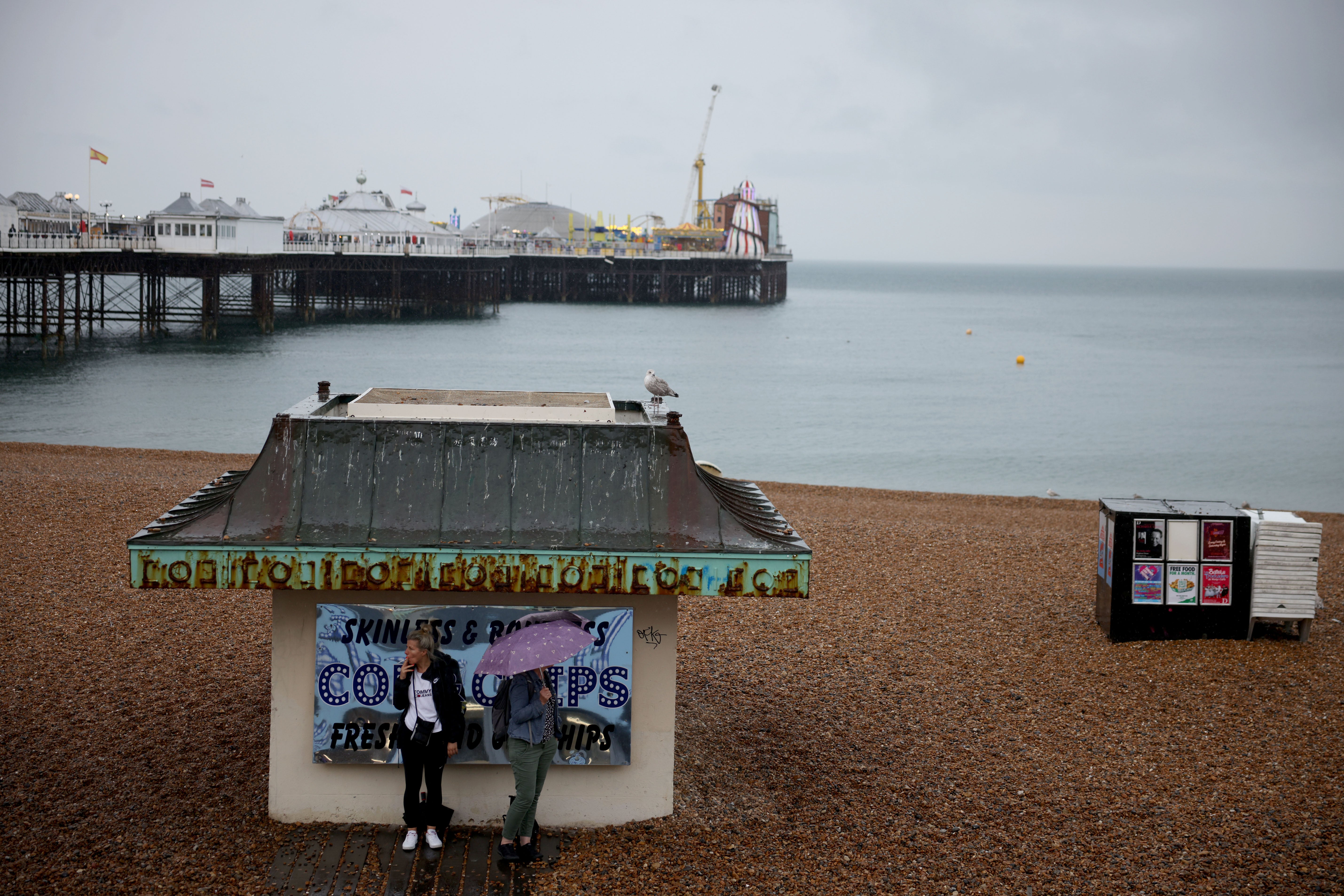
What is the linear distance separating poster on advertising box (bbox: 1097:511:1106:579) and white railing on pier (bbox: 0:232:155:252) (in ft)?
133

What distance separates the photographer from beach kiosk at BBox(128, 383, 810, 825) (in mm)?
5652

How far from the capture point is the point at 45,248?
42781 millimetres

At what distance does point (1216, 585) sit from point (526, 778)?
6283 millimetres

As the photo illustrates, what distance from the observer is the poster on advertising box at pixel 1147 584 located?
31.3 ft

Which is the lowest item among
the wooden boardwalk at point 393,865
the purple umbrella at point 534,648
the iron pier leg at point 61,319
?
the wooden boardwalk at point 393,865

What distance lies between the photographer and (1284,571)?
9.52m

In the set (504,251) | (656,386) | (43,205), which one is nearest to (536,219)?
(504,251)

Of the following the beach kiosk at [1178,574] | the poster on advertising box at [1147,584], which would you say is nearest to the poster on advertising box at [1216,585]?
the beach kiosk at [1178,574]

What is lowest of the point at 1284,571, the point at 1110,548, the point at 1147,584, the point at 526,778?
the point at 526,778

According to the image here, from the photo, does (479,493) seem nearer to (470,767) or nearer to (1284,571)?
(470,767)

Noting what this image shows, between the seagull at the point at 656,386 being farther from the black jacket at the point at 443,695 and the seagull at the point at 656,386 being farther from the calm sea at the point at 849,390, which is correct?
the calm sea at the point at 849,390

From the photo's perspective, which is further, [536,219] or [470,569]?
A: [536,219]

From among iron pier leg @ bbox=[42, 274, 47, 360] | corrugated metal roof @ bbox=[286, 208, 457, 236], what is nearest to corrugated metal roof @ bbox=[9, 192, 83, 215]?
corrugated metal roof @ bbox=[286, 208, 457, 236]

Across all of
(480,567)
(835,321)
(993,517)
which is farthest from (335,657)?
(835,321)
